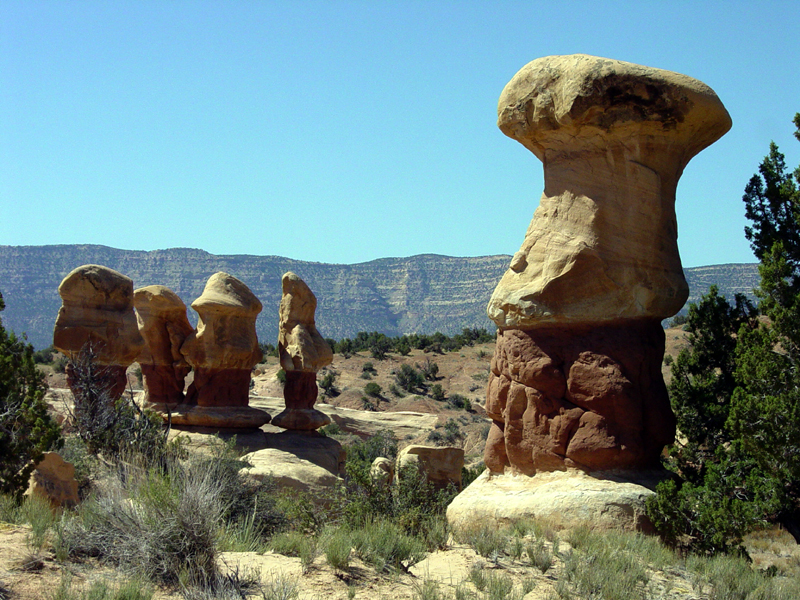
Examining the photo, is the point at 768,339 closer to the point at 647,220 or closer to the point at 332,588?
the point at 647,220

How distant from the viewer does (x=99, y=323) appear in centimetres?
1612

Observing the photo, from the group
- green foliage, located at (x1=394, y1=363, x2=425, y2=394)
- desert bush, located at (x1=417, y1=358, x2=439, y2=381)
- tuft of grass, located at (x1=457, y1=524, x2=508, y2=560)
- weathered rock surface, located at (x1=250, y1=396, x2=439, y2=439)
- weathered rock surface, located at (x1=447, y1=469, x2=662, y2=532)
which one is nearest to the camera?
tuft of grass, located at (x1=457, y1=524, x2=508, y2=560)

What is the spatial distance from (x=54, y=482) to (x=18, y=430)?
2.20ft

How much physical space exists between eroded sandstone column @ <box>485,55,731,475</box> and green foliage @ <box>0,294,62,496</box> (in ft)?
16.1

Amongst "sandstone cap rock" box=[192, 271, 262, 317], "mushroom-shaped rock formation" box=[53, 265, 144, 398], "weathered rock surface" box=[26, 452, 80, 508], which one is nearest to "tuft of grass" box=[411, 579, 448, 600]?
"weathered rock surface" box=[26, 452, 80, 508]

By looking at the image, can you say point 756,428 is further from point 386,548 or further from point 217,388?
point 217,388

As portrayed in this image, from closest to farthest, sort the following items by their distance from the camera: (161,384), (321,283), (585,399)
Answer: (585,399), (161,384), (321,283)

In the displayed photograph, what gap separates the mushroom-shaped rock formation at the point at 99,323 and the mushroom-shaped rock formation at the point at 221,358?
1.66 metres

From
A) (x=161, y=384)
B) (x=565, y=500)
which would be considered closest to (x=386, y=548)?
(x=565, y=500)

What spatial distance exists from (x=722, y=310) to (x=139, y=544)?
6.62 m

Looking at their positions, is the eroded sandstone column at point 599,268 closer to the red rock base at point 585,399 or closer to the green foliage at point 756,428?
the red rock base at point 585,399

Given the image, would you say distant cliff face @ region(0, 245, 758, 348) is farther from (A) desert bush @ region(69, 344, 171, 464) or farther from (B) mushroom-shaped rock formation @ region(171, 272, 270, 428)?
(A) desert bush @ region(69, 344, 171, 464)

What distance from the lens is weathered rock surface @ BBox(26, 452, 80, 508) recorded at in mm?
8867

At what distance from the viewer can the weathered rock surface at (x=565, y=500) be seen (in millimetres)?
8391
